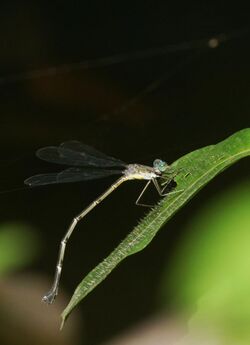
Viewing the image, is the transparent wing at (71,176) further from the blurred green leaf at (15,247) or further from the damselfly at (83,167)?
the blurred green leaf at (15,247)

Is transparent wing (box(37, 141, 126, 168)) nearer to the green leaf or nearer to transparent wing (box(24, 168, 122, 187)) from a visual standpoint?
transparent wing (box(24, 168, 122, 187))

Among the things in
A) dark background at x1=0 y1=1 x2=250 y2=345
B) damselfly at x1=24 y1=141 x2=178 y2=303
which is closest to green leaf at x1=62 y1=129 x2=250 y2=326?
dark background at x1=0 y1=1 x2=250 y2=345

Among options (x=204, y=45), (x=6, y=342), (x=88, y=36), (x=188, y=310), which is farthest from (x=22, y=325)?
(x=204, y=45)

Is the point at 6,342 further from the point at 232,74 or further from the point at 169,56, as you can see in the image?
the point at 169,56

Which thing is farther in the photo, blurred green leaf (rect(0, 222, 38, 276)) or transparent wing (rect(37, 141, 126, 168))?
transparent wing (rect(37, 141, 126, 168))

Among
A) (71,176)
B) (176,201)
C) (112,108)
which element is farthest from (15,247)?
(112,108)

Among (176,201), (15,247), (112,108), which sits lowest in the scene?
(176,201)

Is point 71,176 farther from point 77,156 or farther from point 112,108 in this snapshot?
point 112,108
